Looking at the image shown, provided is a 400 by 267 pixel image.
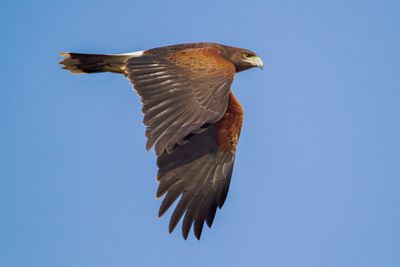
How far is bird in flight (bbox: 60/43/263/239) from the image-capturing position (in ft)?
33.8

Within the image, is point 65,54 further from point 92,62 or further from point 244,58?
point 244,58

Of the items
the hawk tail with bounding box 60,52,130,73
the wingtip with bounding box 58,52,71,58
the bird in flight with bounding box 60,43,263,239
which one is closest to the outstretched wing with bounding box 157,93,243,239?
the bird in flight with bounding box 60,43,263,239

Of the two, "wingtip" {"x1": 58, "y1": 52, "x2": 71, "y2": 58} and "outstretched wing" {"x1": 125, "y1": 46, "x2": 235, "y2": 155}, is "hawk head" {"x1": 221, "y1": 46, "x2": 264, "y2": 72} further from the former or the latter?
"wingtip" {"x1": 58, "y1": 52, "x2": 71, "y2": 58}

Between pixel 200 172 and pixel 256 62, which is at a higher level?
pixel 256 62

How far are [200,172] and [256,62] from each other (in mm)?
2033

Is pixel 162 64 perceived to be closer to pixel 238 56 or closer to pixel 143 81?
pixel 143 81

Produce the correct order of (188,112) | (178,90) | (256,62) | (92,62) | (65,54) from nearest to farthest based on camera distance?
(188,112) < (178,90) < (92,62) < (65,54) < (256,62)

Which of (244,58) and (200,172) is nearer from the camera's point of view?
(200,172)

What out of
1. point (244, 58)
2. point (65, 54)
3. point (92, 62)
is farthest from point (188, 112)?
point (65, 54)

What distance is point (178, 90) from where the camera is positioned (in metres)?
10.7

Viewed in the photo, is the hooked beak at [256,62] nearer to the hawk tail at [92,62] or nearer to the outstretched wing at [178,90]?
the outstretched wing at [178,90]

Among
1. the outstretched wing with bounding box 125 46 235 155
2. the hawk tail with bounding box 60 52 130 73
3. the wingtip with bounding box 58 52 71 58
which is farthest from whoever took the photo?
the wingtip with bounding box 58 52 71 58

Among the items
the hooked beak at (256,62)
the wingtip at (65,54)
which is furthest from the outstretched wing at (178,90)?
the wingtip at (65,54)

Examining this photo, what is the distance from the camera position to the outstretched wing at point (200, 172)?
11445 millimetres
